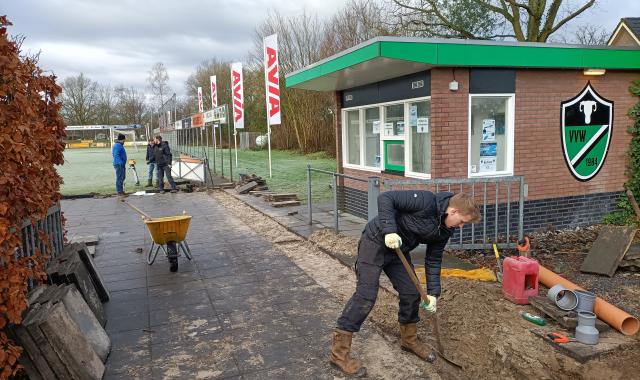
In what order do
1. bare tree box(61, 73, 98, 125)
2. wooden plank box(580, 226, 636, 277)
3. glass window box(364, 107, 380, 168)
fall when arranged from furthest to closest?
bare tree box(61, 73, 98, 125) < glass window box(364, 107, 380, 168) < wooden plank box(580, 226, 636, 277)

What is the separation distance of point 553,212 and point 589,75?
8.04 ft

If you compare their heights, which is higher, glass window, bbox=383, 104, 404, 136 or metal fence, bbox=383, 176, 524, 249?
glass window, bbox=383, 104, 404, 136

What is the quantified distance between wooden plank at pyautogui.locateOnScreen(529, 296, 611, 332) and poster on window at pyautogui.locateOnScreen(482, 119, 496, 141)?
368 cm

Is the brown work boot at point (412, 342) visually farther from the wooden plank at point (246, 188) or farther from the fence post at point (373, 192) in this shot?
the wooden plank at point (246, 188)

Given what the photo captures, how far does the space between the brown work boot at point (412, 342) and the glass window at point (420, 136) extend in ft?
14.2

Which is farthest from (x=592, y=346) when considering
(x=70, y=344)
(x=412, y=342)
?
(x=70, y=344)

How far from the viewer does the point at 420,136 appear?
8.19 m

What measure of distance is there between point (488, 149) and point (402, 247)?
15.7 ft

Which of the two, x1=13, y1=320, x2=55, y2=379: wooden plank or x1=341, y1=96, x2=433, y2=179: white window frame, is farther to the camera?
x1=341, y1=96, x2=433, y2=179: white window frame

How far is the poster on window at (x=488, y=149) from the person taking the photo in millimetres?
7949

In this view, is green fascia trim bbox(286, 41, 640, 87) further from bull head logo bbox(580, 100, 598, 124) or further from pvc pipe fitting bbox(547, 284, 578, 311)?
pvc pipe fitting bbox(547, 284, 578, 311)

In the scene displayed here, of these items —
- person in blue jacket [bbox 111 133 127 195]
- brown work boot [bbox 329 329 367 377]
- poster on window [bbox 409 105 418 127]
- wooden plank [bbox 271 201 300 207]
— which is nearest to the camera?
brown work boot [bbox 329 329 367 377]

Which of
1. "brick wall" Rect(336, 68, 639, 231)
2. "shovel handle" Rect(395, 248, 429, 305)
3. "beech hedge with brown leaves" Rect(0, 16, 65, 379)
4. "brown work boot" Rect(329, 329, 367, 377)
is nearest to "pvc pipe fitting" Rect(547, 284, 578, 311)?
"shovel handle" Rect(395, 248, 429, 305)

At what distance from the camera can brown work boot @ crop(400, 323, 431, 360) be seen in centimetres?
396
